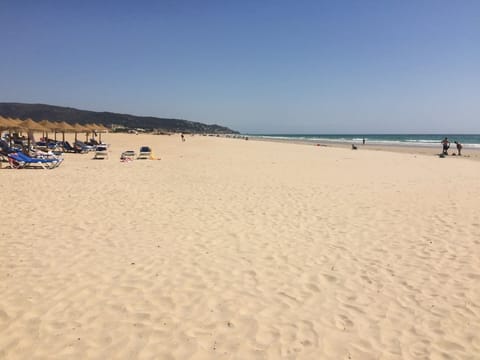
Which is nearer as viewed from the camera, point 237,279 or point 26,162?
point 237,279

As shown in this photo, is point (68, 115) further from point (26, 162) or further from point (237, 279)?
point (237, 279)

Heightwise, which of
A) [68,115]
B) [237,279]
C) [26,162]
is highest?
[68,115]

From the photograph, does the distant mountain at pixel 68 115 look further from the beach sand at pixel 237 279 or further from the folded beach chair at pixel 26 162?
the beach sand at pixel 237 279

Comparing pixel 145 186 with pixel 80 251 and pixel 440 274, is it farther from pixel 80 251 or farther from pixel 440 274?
pixel 440 274

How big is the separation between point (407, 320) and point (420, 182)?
10.9 meters

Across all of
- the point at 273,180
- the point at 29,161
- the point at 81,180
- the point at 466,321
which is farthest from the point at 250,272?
the point at 29,161

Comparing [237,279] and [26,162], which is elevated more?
[26,162]

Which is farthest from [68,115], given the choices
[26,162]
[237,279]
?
[237,279]

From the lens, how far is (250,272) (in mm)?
4781

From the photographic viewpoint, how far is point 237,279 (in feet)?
14.9

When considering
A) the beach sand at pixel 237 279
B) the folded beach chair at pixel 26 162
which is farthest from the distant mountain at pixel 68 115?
the beach sand at pixel 237 279

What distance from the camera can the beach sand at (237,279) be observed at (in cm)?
325

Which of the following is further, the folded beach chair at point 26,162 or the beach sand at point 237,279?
the folded beach chair at point 26,162

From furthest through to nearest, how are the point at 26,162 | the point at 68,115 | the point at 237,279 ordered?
the point at 68,115, the point at 26,162, the point at 237,279
